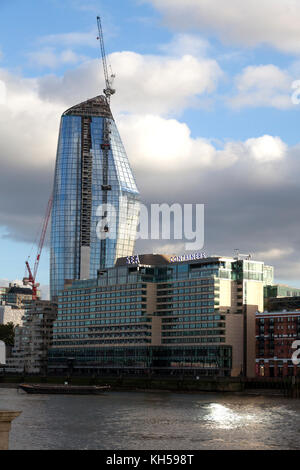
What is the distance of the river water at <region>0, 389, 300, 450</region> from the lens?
8325 centimetres

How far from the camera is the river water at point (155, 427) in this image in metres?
83.2

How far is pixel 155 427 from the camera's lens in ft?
333

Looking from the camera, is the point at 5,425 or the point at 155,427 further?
the point at 155,427

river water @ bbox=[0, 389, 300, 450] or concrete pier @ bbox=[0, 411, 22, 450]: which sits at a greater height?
concrete pier @ bbox=[0, 411, 22, 450]

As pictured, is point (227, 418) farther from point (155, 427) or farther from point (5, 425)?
point (5, 425)

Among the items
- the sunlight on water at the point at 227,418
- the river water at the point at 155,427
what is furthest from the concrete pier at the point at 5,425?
the sunlight on water at the point at 227,418

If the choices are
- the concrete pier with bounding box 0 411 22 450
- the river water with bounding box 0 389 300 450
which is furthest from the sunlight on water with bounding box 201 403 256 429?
the concrete pier with bounding box 0 411 22 450

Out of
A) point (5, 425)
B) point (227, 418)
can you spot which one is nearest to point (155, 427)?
point (227, 418)

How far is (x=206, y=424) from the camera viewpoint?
4210 inches

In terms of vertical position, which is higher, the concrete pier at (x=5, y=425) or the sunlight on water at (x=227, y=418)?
the concrete pier at (x=5, y=425)

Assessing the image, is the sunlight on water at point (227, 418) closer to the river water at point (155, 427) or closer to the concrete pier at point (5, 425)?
the river water at point (155, 427)

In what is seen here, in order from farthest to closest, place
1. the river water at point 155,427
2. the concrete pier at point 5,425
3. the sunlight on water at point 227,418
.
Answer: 1. the sunlight on water at point 227,418
2. the river water at point 155,427
3. the concrete pier at point 5,425

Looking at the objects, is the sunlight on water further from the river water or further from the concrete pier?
the concrete pier
